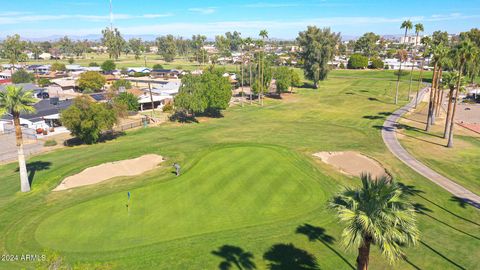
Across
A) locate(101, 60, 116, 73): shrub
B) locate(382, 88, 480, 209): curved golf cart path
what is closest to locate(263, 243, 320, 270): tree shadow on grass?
locate(382, 88, 480, 209): curved golf cart path

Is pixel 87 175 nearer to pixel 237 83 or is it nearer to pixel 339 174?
pixel 339 174

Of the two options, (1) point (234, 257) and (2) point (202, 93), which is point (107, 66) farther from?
(1) point (234, 257)

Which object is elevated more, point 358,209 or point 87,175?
point 358,209

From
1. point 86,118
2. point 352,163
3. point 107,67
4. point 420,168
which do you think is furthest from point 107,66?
point 420,168

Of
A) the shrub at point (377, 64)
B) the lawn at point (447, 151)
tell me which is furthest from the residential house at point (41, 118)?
the shrub at point (377, 64)

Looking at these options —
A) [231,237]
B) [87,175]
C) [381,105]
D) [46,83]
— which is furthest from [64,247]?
[46,83]

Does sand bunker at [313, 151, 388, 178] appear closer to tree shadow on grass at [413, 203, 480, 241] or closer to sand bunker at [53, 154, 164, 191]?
tree shadow on grass at [413, 203, 480, 241]
